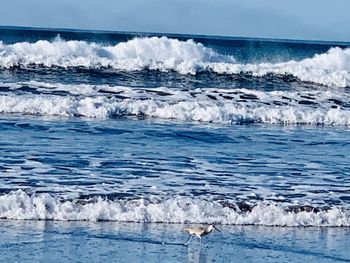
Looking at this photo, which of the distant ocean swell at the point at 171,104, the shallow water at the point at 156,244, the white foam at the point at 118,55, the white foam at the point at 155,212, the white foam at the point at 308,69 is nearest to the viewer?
the shallow water at the point at 156,244

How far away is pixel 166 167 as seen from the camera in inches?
479

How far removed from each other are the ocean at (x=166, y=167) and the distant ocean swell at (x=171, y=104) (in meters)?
0.04

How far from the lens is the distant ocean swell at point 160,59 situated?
27.7 meters

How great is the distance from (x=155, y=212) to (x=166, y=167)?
2706mm

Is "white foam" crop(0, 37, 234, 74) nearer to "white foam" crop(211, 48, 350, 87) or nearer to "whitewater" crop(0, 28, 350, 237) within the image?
"whitewater" crop(0, 28, 350, 237)

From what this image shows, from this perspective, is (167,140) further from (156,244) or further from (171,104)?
(156,244)

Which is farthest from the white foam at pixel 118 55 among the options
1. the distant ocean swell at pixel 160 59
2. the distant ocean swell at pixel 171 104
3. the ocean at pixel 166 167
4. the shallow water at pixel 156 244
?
the shallow water at pixel 156 244

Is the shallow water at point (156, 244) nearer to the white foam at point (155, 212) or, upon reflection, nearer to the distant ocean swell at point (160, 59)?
the white foam at point (155, 212)

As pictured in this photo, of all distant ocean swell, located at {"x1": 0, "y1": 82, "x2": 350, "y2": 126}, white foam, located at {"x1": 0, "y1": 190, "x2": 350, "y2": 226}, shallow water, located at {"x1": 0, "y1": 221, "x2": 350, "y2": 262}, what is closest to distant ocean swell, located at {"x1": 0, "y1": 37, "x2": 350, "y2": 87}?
distant ocean swell, located at {"x1": 0, "y1": 82, "x2": 350, "y2": 126}

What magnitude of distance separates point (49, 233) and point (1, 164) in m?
3.14

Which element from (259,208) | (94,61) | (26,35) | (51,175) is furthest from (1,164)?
(26,35)

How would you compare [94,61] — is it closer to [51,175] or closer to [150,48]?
[150,48]

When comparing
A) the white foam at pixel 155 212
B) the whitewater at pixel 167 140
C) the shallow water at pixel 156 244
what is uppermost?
the whitewater at pixel 167 140

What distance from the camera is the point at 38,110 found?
17.9m
